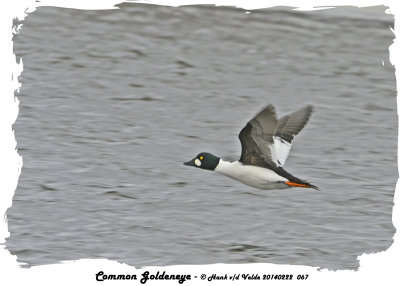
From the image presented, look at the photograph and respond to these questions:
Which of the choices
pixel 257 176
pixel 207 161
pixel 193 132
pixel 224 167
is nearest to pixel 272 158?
pixel 257 176

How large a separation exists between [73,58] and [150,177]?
13.4 feet

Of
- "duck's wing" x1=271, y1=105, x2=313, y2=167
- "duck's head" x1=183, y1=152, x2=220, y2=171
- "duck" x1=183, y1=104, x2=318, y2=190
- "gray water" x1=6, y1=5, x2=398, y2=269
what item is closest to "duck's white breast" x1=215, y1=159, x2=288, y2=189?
"duck" x1=183, y1=104, x2=318, y2=190

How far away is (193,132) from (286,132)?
2.61m

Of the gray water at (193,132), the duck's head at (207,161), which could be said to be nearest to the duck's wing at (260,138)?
the duck's head at (207,161)

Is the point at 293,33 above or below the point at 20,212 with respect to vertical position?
above

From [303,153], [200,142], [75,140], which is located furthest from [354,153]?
[75,140]

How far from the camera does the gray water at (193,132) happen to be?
336 inches

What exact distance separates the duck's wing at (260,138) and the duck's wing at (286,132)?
6cm

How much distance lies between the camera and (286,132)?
8586 mm

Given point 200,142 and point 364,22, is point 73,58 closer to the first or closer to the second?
point 200,142

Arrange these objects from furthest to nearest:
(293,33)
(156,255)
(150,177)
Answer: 1. (293,33)
2. (150,177)
3. (156,255)

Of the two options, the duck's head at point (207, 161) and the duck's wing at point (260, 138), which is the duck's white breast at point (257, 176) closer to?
the duck's wing at point (260, 138)

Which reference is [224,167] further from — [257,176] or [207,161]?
[257,176]

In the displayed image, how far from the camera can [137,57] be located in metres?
13.4
